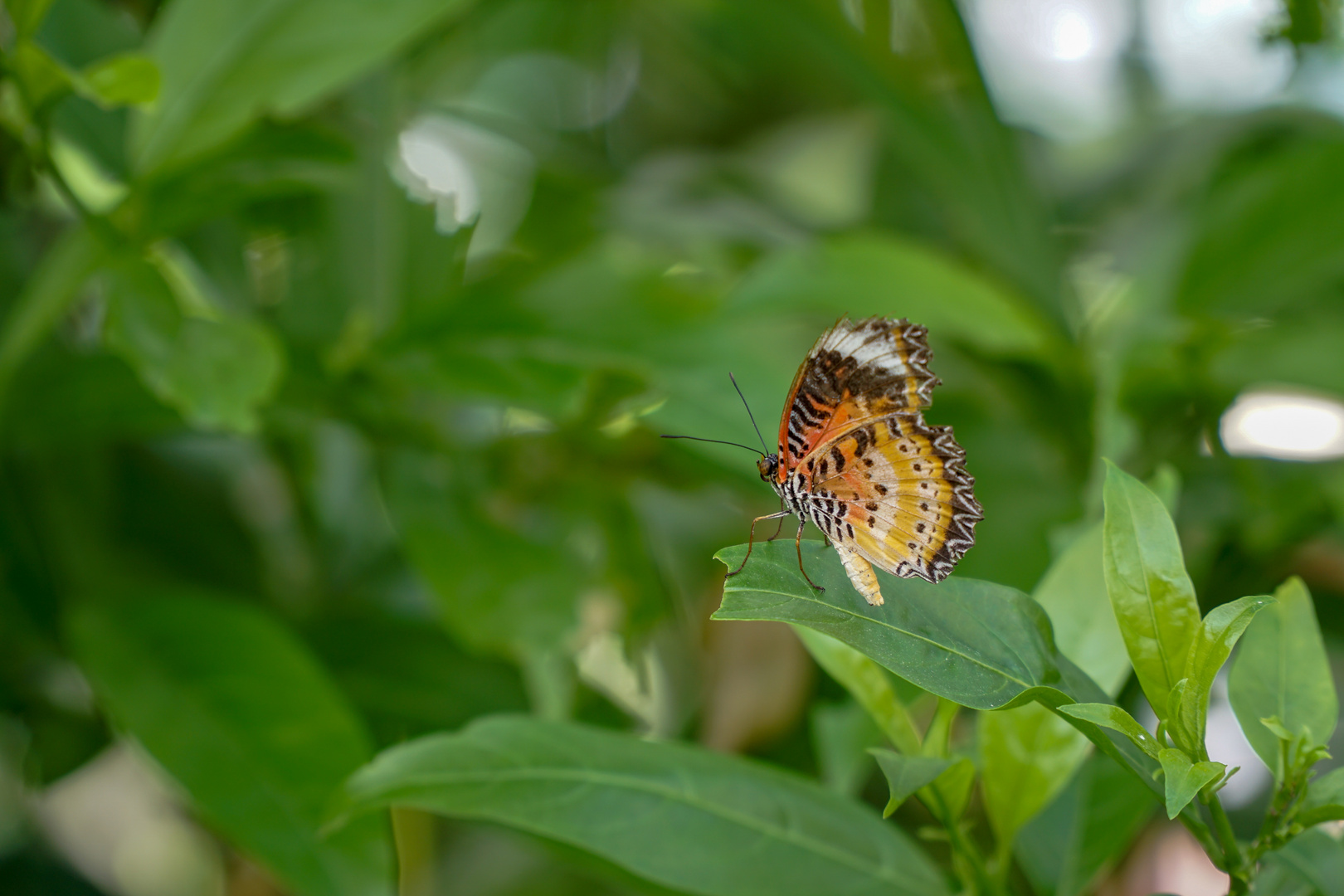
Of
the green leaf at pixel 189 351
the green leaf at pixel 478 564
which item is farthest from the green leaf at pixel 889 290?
the green leaf at pixel 189 351

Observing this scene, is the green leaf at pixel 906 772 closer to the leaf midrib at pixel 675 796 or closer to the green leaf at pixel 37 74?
the leaf midrib at pixel 675 796

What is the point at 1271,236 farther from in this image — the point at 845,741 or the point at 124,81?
the point at 124,81

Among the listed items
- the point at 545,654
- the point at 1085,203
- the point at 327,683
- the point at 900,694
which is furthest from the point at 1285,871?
the point at 1085,203

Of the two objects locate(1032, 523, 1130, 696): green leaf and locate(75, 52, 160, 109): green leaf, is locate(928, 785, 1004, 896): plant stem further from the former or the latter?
locate(75, 52, 160, 109): green leaf

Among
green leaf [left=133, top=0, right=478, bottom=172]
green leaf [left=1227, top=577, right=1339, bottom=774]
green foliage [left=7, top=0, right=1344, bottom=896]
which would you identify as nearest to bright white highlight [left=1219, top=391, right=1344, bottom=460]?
green foliage [left=7, top=0, right=1344, bottom=896]

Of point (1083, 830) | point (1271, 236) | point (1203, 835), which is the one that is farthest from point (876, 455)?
point (1271, 236)

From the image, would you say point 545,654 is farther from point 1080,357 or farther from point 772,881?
point 1080,357
